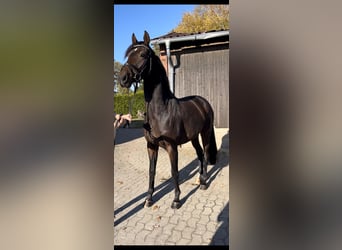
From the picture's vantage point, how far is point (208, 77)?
508 centimetres

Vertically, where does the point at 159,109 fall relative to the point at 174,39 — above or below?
below

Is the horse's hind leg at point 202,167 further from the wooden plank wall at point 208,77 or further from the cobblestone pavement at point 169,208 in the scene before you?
the wooden plank wall at point 208,77

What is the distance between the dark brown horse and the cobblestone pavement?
0.17 metres

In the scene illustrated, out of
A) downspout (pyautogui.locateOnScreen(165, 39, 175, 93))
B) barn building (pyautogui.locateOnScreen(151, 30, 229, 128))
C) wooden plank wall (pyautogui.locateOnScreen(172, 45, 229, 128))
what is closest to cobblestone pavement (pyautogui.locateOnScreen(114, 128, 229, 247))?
wooden plank wall (pyautogui.locateOnScreen(172, 45, 229, 128))

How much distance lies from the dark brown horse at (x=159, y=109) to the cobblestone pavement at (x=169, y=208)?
0.56ft

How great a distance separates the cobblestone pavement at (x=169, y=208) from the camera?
5.43ft

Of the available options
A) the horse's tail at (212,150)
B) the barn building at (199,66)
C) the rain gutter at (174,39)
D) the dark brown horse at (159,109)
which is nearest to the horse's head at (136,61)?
the dark brown horse at (159,109)

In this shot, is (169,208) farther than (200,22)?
No

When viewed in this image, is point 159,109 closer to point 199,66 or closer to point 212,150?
point 212,150

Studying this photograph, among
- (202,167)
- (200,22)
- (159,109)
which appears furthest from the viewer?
(200,22)

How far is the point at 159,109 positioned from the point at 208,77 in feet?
10.5

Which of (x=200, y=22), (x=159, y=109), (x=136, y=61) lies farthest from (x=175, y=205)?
(x=200, y=22)
